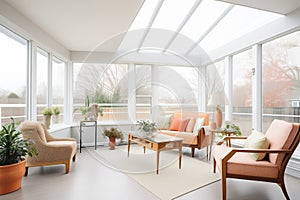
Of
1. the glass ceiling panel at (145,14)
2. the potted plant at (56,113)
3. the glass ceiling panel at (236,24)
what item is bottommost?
the potted plant at (56,113)

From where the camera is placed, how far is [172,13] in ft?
13.0

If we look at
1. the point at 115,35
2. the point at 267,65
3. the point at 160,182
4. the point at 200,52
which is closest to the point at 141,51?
the point at 115,35

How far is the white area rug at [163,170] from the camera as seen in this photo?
235 cm

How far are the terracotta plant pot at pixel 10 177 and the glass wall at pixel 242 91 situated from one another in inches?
148

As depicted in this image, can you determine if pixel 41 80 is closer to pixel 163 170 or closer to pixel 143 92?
pixel 143 92

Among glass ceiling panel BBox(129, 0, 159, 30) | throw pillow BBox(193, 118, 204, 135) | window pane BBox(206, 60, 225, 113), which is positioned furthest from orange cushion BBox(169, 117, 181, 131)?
glass ceiling panel BBox(129, 0, 159, 30)

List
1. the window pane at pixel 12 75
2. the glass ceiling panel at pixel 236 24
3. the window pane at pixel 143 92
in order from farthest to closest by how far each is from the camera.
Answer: the window pane at pixel 143 92 < the glass ceiling panel at pixel 236 24 < the window pane at pixel 12 75

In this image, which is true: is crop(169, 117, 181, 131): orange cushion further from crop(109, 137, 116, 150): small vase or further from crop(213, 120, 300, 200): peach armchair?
crop(213, 120, 300, 200): peach armchair

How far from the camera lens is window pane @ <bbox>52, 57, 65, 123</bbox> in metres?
4.40

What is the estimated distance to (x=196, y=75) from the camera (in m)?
5.41

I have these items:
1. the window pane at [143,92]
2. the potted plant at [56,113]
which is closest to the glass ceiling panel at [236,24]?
the window pane at [143,92]

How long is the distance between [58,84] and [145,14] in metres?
2.55

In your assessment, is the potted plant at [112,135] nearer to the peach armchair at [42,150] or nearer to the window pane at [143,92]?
the window pane at [143,92]

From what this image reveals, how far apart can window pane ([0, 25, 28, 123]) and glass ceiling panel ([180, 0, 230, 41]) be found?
3204 millimetres
